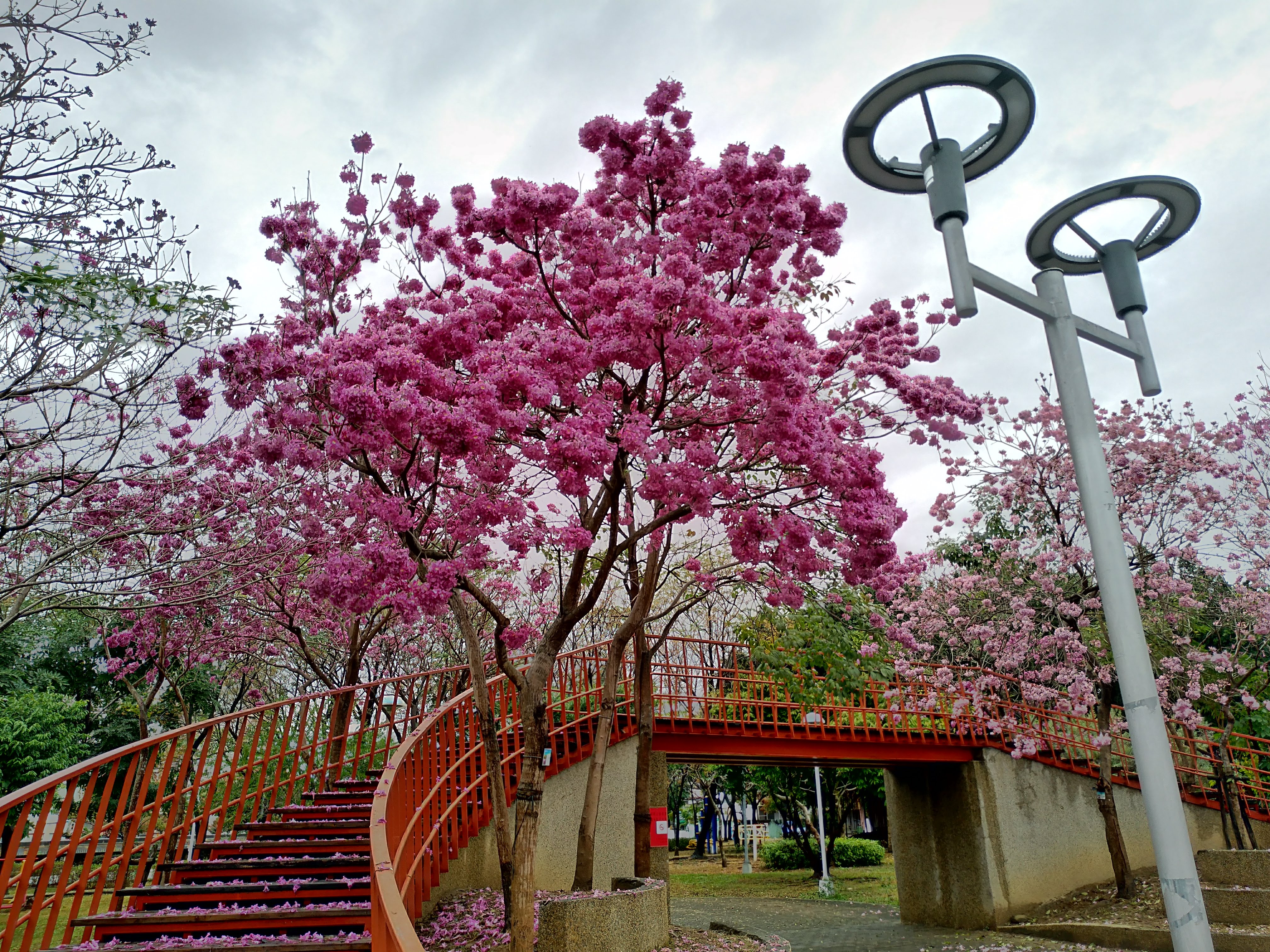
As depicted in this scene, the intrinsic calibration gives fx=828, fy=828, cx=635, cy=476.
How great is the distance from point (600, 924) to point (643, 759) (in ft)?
9.80

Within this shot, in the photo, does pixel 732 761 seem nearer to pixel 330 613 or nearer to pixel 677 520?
pixel 330 613

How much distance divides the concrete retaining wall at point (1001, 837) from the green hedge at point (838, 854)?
A: 14.1 m

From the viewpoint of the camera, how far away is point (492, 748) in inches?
268

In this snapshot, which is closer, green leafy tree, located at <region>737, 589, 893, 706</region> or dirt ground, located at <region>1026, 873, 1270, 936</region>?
dirt ground, located at <region>1026, 873, 1270, 936</region>

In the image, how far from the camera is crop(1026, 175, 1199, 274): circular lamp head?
4000mm

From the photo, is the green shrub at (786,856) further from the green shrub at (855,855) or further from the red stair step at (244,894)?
the red stair step at (244,894)

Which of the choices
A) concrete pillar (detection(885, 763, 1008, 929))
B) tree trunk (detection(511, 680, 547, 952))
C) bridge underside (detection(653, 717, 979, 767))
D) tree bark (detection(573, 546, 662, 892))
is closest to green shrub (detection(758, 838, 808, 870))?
concrete pillar (detection(885, 763, 1008, 929))

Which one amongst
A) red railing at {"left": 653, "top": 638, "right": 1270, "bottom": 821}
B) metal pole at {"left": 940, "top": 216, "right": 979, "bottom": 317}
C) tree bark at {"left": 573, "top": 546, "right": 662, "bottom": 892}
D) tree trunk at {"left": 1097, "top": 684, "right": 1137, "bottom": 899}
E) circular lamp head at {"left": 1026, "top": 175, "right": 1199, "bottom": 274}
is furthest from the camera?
tree trunk at {"left": 1097, "top": 684, "right": 1137, "bottom": 899}

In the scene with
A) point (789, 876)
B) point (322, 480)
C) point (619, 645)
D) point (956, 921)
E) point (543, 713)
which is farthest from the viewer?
point (789, 876)

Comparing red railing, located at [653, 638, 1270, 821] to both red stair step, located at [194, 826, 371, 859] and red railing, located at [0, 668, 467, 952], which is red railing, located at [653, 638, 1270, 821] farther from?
red stair step, located at [194, 826, 371, 859]

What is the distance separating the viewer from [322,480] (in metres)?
9.35

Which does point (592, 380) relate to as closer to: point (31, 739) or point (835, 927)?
point (835, 927)

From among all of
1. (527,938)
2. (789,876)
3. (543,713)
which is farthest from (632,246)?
(789,876)

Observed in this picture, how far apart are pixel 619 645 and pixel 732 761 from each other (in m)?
6.23
